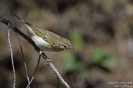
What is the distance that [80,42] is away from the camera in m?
7.81

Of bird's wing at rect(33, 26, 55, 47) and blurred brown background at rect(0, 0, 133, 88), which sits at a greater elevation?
blurred brown background at rect(0, 0, 133, 88)

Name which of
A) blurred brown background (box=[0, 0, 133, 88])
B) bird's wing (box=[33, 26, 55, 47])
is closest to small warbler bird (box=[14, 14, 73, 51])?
bird's wing (box=[33, 26, 55, 47])

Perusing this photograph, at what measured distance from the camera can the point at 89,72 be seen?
24.8 feet

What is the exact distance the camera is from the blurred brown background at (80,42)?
7.36 meters

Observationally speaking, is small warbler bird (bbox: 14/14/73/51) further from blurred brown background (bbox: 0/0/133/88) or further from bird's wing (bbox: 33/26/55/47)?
blurred brown background (bbox: 0/0/133/88)

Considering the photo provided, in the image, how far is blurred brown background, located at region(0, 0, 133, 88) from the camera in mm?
7359

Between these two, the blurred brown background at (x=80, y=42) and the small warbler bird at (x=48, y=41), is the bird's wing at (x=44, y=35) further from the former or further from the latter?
the blurred brown background at (x=80, y=42)

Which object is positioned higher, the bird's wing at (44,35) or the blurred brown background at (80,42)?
the blurred brown background at (80,42)

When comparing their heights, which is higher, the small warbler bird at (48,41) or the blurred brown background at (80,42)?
the blurred brown background at (80,42)

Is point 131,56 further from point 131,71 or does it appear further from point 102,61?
point 102,61

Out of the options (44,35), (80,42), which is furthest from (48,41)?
(80,42)

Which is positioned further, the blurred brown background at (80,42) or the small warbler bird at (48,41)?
the blurred brown background at (80,42)

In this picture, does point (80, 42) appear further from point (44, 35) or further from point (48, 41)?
point (48, 41)

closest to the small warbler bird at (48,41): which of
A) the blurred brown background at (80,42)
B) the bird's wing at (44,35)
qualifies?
the bird's wing at (44,35)
